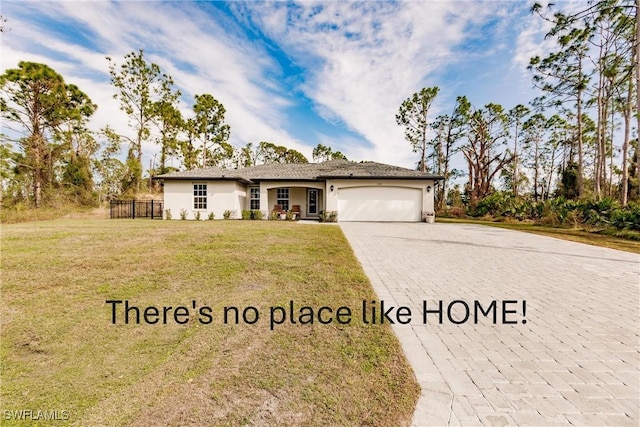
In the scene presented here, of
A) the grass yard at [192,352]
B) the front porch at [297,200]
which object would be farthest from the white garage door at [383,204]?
the grass yard at [192,352]

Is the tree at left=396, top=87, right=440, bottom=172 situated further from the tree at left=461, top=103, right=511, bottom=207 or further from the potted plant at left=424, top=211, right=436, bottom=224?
the potted plant at left=424, top=211, right=436, bottom=224

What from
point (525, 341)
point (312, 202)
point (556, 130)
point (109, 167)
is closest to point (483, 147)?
point (556, 130)

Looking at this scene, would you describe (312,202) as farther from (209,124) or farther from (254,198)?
(209,124)

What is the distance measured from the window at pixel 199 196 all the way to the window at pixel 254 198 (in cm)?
314

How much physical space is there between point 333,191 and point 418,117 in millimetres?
19673

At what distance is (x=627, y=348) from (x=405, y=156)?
3327 centimetres

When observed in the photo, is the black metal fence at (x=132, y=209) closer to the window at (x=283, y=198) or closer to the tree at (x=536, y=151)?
the window at (x=283, y=198)

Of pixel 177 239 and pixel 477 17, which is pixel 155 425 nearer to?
pixel 177 239

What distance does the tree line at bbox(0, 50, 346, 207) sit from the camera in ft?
68.3

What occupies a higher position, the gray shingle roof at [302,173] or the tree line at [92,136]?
the tree line at [92,136]

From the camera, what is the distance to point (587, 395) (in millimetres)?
2232

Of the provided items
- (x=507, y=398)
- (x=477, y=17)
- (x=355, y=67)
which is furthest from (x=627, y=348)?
(x=355, y=67)

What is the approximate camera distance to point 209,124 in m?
31.3

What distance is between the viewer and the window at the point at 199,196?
1745 cm
